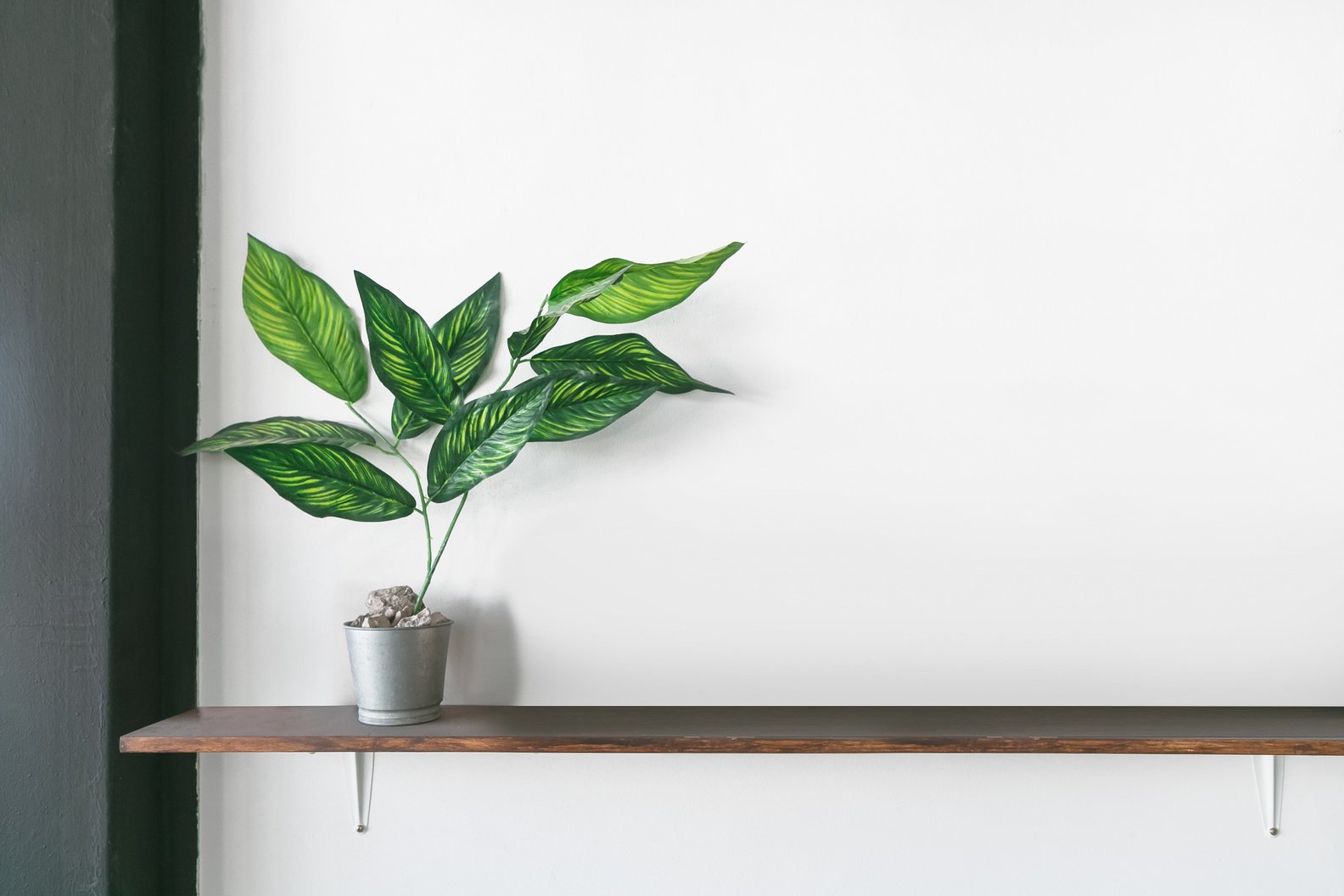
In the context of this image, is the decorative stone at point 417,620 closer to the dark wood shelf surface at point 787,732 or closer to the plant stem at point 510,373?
the dark wood shelf surface at point 787,732

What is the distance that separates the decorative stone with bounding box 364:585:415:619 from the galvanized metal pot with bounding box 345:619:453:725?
0.04 metres

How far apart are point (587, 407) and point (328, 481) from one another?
31 cm

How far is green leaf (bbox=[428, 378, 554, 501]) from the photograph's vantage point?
3.01ft

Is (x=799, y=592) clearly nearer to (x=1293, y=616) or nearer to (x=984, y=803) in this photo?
(x=984, y=803)

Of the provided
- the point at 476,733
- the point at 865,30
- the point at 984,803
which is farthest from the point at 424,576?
the point at 865,30

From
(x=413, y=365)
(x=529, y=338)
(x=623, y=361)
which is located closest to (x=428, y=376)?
(x=413, y=365)

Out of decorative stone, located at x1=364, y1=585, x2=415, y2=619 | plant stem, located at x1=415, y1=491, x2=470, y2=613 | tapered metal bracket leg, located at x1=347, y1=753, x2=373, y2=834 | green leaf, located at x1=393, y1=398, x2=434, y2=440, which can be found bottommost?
tapered metal bracket leg, located at x1=347, y1=753, x2=373, y2=834

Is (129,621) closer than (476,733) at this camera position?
No

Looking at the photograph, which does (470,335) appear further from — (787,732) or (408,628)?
(787,732)

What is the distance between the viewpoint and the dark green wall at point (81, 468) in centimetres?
97

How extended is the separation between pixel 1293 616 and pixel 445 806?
3.44ft

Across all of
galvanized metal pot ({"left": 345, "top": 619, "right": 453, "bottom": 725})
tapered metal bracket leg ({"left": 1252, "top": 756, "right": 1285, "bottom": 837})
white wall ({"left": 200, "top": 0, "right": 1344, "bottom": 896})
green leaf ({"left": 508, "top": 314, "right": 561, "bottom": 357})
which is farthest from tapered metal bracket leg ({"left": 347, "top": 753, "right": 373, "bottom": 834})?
tapered metal bracket leg ({"left": 1252, "top": 756, "right": 1285, "bottom": 837})

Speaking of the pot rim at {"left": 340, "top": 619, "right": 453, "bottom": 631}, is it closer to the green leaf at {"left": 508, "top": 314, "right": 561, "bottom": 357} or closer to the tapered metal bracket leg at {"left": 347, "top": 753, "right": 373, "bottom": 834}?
the tapered metal bracket leg at {"left": 347, "top": 753, "right": 373, "bottom": 834}

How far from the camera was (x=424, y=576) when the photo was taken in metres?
1.08
